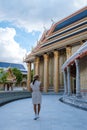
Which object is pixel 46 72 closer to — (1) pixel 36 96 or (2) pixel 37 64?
(2) pixel 37 64

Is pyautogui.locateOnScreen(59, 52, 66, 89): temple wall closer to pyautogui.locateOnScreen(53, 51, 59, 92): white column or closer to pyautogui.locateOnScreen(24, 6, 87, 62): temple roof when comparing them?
pyautogui.locateOnScreen(53, 51, 59, 92): white column

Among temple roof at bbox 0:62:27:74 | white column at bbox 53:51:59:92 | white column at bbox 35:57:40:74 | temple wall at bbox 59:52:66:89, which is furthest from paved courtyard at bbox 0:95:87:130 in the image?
temple roof at bbox 0:62:27:74

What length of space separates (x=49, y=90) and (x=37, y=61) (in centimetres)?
557

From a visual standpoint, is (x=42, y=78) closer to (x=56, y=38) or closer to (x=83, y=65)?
(x=56, y=38)

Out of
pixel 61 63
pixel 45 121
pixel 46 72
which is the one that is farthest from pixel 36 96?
pixel 46 72

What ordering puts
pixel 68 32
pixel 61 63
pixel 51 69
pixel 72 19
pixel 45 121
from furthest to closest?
pixel 51 69 < pixel 72 19 < pixel 61 63 < pixel 68 32 < pixel 45 121

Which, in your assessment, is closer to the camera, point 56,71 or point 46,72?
point 56,71

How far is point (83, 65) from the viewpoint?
1243cm

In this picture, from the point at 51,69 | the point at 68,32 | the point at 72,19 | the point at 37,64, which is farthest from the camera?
the point at 37,64

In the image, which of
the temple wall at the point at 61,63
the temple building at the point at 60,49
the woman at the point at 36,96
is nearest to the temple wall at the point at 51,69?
the temple building at the point at 60,49

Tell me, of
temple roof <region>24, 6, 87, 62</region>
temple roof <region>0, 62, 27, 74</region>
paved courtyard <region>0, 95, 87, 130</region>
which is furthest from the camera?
temple roof <region>0, 62, 27, 74</region>

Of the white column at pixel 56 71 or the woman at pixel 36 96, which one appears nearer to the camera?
the woman at pixel 36 96

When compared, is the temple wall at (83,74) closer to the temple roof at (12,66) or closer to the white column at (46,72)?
the white column at (46,72)

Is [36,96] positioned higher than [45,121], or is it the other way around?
[36,96]
